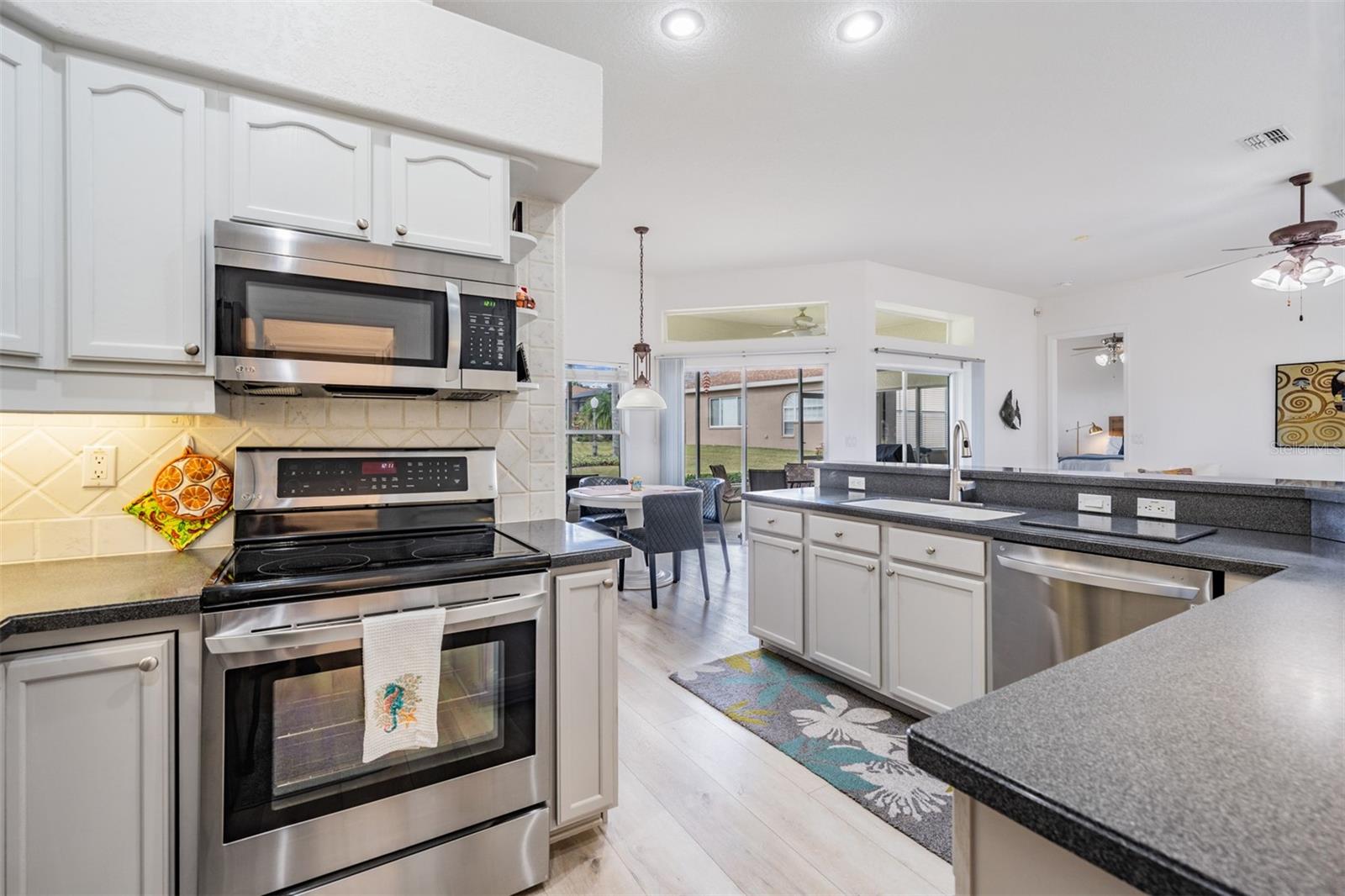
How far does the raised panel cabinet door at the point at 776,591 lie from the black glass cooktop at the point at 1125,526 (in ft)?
3.72

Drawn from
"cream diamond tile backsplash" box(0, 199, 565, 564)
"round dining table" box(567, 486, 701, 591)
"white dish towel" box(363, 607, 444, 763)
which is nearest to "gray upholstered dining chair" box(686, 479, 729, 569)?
"round dining table" box(567, 486, 701, 591)

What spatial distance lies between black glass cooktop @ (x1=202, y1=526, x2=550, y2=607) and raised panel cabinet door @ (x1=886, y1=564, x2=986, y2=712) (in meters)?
1.62

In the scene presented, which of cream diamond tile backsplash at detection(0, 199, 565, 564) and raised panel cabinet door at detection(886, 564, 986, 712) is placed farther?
raised panel cabinet door at detection(886, 564, 986, 712)

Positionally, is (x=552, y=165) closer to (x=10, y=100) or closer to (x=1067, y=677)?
(x=10, y=100)

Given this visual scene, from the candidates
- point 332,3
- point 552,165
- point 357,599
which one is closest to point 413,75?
point 332,3

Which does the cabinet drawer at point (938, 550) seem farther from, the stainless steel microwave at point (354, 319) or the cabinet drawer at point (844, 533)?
the stainless steel microwave at point (354, 319)

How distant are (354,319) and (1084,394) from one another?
366 inches

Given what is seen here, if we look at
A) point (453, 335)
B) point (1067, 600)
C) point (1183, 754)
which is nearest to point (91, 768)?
point (453, 335)

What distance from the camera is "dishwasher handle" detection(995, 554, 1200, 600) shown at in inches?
67.6

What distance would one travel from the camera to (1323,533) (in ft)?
5.96

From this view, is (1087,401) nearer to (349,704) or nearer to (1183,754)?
(1183,754)

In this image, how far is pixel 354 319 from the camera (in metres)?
1.71

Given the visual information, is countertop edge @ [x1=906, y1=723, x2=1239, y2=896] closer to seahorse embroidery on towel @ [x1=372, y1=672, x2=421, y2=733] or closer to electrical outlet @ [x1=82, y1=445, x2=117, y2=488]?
seahorse embroidery on towel @ [x1=372, y1=672, x2=421, y2=733]

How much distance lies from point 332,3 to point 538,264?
94 centimetres
